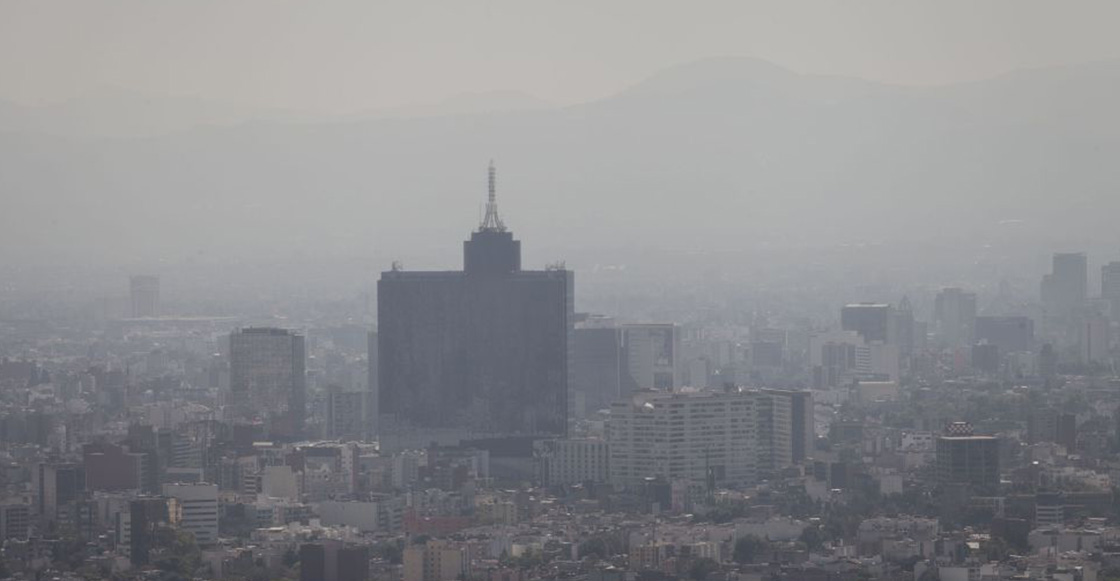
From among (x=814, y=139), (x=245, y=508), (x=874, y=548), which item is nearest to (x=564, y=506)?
(x=245, y=508)

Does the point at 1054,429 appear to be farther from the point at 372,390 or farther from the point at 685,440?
the point at 372,390

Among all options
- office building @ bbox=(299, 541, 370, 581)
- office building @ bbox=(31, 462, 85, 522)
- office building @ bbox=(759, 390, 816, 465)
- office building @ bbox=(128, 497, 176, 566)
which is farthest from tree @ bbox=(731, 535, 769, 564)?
office building @ bbox=(759, 390, 816, 465)

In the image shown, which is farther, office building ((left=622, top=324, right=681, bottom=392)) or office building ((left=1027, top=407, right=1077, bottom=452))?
office building ((left=622, top=324, right=681, bottom=392))

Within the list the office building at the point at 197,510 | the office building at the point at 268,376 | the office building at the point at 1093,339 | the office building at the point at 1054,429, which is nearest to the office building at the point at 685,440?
the office building at the point at 1054,429

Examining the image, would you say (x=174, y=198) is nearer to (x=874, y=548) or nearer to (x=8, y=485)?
(x=8, y=485)

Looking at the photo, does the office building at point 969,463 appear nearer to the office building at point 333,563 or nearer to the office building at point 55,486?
the office building at point 333,563

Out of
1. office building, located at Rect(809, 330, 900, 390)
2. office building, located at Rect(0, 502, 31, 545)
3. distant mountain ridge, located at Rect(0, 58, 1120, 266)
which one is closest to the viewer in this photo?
office building, located at Rect(0, 502, 31, 545)

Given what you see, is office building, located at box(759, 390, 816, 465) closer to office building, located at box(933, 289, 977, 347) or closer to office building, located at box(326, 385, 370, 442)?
office building, located at box(326, 385, 370, 442)
